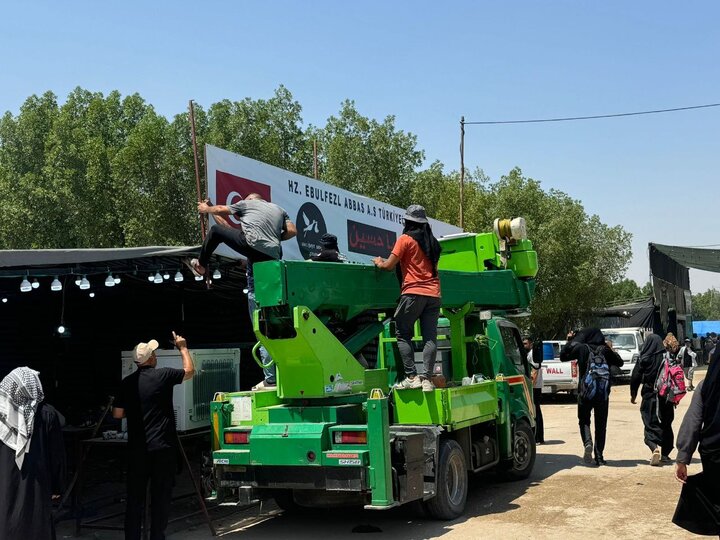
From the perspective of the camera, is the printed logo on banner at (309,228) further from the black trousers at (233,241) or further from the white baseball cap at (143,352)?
the white baseball cap at (143,352)

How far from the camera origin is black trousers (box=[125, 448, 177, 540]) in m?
6.51

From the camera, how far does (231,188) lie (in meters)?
11.3

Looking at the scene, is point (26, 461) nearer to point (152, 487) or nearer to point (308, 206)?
point (152, 487)

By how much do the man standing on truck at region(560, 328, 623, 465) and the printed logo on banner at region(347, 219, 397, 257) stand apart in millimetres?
5122

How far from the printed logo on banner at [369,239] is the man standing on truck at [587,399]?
512 cm

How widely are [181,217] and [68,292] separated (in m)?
19.7

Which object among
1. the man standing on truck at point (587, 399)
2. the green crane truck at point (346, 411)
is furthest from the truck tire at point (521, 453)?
the man standing on truck at point (587, 399)

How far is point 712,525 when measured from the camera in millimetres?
4492

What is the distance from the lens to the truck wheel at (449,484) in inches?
294

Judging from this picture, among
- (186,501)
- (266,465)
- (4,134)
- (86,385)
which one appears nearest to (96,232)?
(4,134)

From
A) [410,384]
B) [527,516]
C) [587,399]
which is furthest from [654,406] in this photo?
[410,384]

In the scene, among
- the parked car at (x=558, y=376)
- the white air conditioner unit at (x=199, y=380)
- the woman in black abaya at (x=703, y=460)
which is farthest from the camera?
the parked car at (x=558, y=376)

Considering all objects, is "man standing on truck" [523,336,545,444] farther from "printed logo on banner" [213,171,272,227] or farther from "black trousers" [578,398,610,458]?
"printed logo on banner" [213,171,272,227]

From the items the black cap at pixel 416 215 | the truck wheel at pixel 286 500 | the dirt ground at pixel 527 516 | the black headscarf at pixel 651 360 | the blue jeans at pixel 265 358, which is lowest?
the dirt ground at pixel 527 516
